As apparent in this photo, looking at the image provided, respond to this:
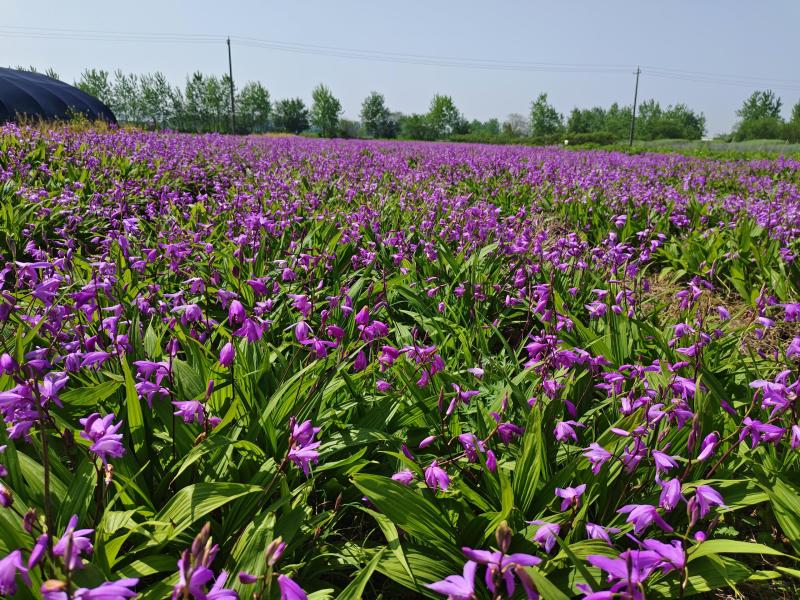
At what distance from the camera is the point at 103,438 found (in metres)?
1.31

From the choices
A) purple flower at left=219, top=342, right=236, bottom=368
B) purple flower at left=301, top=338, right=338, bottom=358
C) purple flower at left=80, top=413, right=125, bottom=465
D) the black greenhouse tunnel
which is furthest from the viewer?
the black greenhouse tunnel

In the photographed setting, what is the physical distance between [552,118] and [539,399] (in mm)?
97779

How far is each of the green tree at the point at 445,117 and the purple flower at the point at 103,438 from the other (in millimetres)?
89698

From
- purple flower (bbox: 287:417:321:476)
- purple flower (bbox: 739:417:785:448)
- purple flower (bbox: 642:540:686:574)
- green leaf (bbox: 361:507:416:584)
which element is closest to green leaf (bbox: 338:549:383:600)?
green leaf (bbox: 361:507:416:584)

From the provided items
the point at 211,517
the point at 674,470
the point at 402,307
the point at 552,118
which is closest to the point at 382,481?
the point at 211,517

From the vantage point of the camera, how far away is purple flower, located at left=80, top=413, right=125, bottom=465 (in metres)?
1.29

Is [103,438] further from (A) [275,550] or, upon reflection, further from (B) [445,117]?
(B) [445,117]

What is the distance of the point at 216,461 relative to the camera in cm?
192

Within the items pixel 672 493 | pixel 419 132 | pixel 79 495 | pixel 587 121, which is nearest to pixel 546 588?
pixel 672 493

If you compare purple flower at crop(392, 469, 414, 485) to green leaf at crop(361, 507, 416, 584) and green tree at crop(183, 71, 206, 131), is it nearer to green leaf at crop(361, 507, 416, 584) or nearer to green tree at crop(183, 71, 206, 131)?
green leaf at crop(361, 507, 416, 584)

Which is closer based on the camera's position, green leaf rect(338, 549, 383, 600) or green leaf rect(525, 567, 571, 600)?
green leaf rect(525, 567, 571, 600)

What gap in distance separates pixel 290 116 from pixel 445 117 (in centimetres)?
2658

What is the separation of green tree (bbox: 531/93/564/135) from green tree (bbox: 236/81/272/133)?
43.4 metres

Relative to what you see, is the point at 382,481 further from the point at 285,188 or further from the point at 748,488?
the point at 285,188
